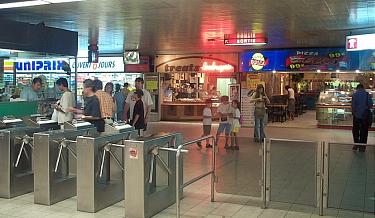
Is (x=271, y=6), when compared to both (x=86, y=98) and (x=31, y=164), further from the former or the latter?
(x=31, y=164)

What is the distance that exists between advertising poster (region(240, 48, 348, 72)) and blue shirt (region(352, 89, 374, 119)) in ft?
15.2

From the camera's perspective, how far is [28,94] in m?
8.26

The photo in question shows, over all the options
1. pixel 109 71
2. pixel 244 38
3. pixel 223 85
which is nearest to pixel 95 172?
pixel 244 38

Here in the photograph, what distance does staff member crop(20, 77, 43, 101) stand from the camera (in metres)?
8.23

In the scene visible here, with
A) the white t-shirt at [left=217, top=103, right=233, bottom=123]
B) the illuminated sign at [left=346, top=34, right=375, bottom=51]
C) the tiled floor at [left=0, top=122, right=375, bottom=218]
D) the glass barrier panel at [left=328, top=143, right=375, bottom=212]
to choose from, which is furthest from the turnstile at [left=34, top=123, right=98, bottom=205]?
the illuminated sign at [left=346, top=34, right=375, bottom=51]

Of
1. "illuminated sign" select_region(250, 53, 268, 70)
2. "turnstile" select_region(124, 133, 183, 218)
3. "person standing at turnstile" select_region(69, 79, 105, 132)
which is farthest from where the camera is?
"illuminated sign" select_region(250, 53, 268, 70)

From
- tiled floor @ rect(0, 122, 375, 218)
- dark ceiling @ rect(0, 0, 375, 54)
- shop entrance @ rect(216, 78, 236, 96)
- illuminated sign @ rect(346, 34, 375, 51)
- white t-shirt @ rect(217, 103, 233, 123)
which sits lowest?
tiled floor @ rect(0, 122, 375, 218)

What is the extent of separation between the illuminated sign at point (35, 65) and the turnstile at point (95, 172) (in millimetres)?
3911

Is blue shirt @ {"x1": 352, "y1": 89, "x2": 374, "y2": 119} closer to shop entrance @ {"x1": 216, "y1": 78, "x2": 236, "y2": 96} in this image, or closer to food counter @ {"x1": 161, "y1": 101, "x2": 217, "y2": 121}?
food counter @ {"x1": 161, "y1": 101, "x2": 217, "y2": 121}

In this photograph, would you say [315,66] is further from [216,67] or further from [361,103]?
[361,103]

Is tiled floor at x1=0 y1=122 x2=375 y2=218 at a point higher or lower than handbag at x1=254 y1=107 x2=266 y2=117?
lower

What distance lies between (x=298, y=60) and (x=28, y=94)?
10147 mm

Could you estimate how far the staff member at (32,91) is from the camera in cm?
823

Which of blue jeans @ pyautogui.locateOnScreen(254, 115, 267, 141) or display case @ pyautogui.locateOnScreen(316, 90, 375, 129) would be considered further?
display case @ pyautogui.locateOnScreen(316, 90, 375, 129)
